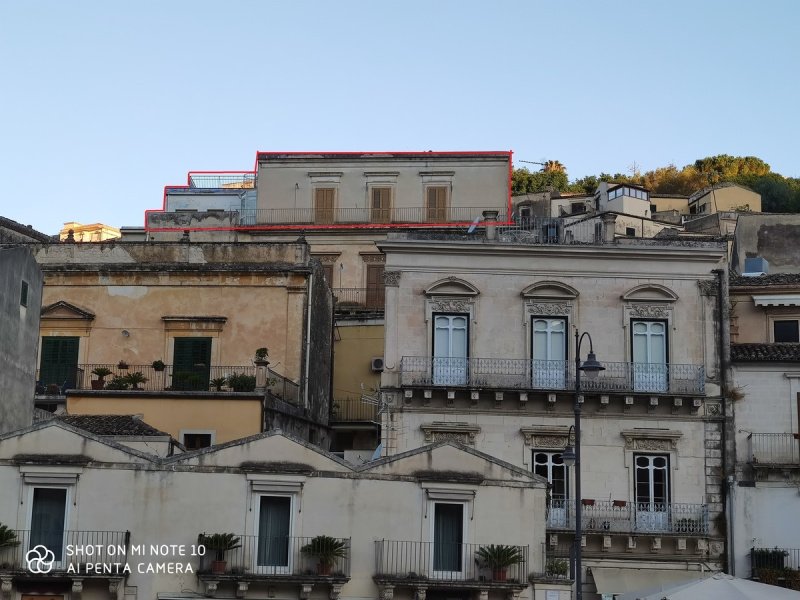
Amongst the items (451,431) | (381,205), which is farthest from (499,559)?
(381,205)

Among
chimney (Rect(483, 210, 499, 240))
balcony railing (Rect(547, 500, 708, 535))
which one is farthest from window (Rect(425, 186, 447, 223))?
balcony railing (Rect(547, 500, 708, 535))

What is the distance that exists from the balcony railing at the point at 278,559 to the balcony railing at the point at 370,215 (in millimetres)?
29527

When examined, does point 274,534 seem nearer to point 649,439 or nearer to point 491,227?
point 649,439

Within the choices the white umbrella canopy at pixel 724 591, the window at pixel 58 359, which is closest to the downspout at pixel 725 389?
the white umbrella canopy at pixel 724 591

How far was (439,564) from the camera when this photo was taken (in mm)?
30375

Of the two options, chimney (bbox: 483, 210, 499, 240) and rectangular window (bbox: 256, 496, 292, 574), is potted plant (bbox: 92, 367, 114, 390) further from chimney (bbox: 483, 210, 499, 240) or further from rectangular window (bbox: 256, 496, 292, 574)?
chimney (bbox: 483, 210, 499, 240)

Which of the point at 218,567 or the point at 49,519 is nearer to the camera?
the point at 218,567

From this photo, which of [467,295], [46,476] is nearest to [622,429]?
[467,295]

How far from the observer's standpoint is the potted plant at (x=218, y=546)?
29562mm

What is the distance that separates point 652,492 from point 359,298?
70.6 ft

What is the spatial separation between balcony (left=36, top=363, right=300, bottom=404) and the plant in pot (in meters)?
11.0

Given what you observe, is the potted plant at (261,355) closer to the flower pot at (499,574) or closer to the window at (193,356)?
the window at (193,356)

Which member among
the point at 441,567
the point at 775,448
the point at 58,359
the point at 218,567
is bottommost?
the point at 218,567

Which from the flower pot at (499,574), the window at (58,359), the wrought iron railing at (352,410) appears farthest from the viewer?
the wrought iron railing at (352,410)
